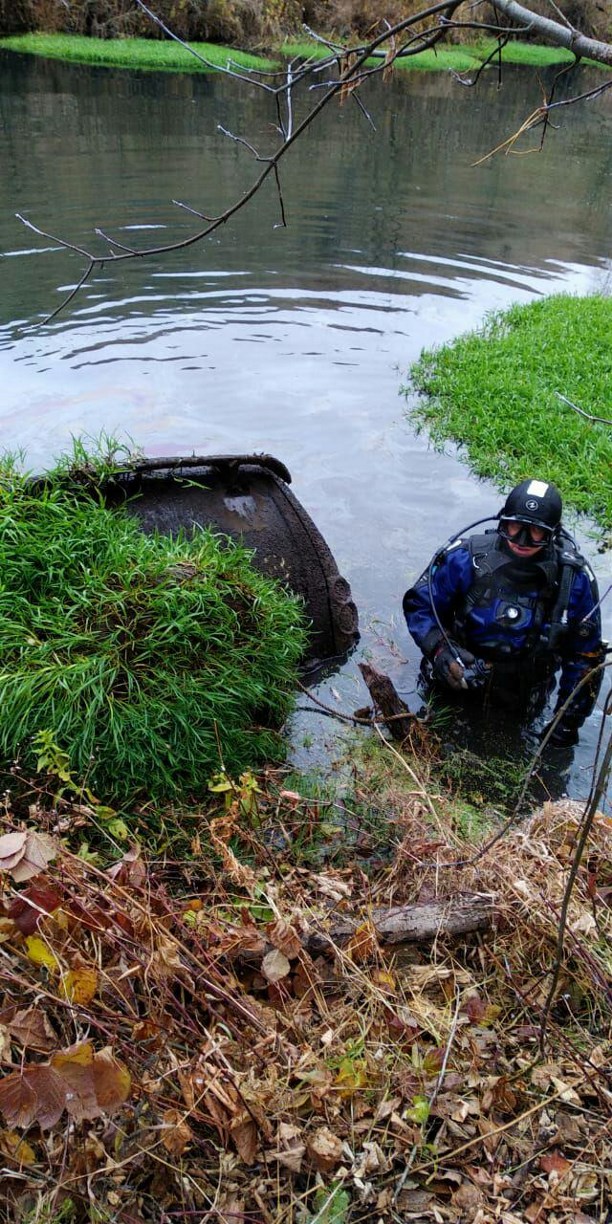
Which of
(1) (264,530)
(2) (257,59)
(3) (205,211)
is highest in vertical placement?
(2) (257,59)

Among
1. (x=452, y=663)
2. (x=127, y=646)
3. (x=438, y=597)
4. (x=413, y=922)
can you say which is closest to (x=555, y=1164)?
(x=413, y=922)

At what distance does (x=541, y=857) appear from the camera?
3.27 metres

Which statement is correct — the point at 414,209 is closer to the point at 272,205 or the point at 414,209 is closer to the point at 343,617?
the point at 272,205

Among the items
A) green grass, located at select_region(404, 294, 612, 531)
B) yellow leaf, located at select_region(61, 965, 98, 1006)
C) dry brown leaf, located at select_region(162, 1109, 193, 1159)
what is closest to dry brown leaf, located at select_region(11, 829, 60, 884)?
yellow leaf, located at select_region(61, 965, 98, 1006)

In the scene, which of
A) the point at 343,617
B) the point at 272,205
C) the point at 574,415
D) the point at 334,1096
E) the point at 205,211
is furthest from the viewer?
the point at 272,205

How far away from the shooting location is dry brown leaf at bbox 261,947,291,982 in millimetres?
2682

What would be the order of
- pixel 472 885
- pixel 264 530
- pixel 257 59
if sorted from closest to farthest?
pixel 472 885 → pixel 264 530 → pixel 257 59

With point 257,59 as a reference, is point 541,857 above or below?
below

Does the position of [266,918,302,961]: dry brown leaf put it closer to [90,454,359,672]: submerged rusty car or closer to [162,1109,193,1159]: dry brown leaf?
[162,1109,193,1159]: dry brown leaf

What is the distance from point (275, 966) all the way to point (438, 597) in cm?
288

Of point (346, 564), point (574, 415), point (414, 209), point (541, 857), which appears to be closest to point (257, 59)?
point (414, 209)

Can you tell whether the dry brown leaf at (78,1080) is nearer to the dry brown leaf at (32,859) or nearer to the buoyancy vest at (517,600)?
the dry brown leaf at (32,859)

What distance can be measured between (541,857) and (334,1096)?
→ 126 cm

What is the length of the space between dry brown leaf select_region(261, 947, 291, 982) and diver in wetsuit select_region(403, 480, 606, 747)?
256 centimetres
